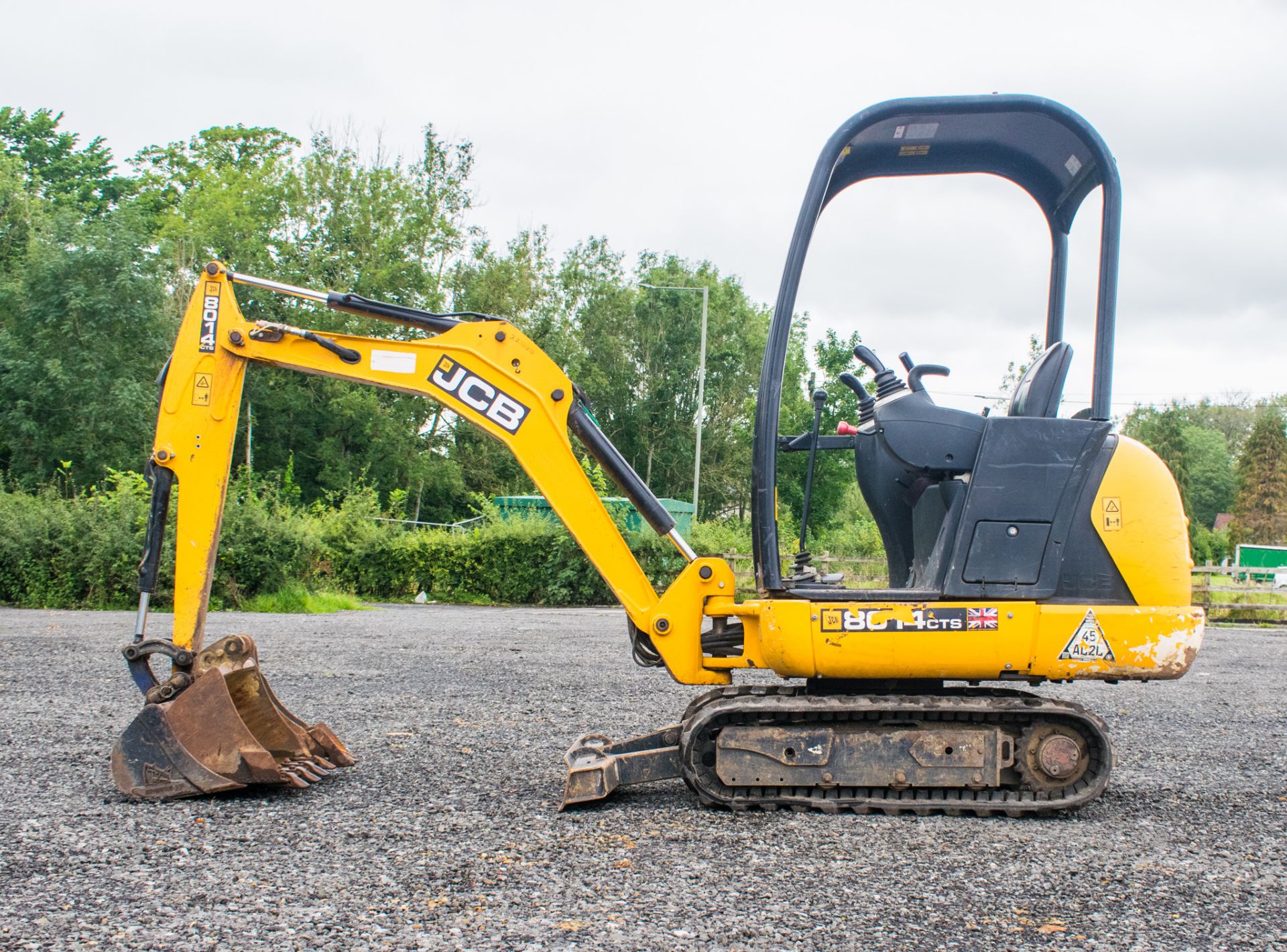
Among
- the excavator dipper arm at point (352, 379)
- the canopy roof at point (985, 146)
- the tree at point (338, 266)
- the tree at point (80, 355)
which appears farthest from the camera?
the tree at point (338, 266)

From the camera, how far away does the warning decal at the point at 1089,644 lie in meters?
4.85

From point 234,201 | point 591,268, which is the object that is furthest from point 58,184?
point 591,268

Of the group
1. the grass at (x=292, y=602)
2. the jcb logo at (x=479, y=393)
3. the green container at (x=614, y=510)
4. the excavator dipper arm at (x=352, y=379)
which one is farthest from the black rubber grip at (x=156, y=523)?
the grass at (x=292, y=602)

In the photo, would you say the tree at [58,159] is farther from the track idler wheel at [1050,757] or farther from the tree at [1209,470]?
the tree at [1209,470]

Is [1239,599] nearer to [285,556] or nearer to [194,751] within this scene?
[285,556]

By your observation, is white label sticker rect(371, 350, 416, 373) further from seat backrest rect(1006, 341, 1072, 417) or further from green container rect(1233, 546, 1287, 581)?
green container rect(1233, 546, 1287, 581)

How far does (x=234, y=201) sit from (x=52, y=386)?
12.6 meters

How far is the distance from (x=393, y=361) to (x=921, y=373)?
8.75 ft

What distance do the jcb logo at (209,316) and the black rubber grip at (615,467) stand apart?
1857 mm

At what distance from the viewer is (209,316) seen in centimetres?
549

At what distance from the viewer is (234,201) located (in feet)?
127

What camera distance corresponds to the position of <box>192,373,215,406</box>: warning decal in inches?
215

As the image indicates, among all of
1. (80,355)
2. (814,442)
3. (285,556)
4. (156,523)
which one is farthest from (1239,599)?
(80,355)

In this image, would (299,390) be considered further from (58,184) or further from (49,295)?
(58,184)
